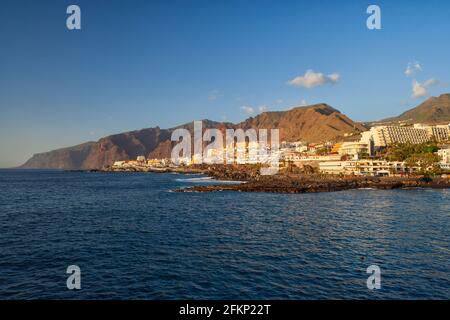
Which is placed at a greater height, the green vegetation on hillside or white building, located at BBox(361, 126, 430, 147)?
white building, located at BBox(361, 126, 430, 147)

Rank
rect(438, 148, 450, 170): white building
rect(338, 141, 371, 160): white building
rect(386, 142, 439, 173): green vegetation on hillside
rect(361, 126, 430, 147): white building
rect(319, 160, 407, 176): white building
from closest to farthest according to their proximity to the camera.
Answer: rect(386, 142, 439, 173): green vegetation on hillside < rect(438, 148, 450, 170): white building < rect(319, 160, 407, 176): white building < rect(338, 141, 371, 160): white building < rect(361, 126, 430, 147): white building

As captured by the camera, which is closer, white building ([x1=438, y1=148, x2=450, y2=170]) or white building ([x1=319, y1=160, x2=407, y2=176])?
white building ([x1=438, y1=148, x2=450, y2=170])

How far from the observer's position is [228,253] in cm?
2717

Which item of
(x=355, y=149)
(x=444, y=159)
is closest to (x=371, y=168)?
(x=444, y=159)

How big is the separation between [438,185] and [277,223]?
68.9 metres

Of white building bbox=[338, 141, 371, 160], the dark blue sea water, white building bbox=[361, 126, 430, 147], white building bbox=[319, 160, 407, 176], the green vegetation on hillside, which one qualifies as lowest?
the dark blue sea water

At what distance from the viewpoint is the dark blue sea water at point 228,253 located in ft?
65.1

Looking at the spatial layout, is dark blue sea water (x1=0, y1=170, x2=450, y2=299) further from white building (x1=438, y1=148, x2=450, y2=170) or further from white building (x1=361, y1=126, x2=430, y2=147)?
white building (x1=361, y1=126, x2=430, y2=147)

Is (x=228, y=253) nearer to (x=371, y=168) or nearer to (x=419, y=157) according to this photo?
(x=371, y=168)

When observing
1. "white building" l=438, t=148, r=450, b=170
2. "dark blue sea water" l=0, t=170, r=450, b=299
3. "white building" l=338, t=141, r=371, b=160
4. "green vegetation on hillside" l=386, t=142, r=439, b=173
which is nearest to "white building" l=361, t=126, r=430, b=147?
"white building" l=338, t=141, r=371, b=160

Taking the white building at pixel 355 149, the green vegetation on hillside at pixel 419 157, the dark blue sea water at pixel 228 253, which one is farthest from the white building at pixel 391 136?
the dark blue sea water at pixel 228 253

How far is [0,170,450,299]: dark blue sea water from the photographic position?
19828 millimetres
